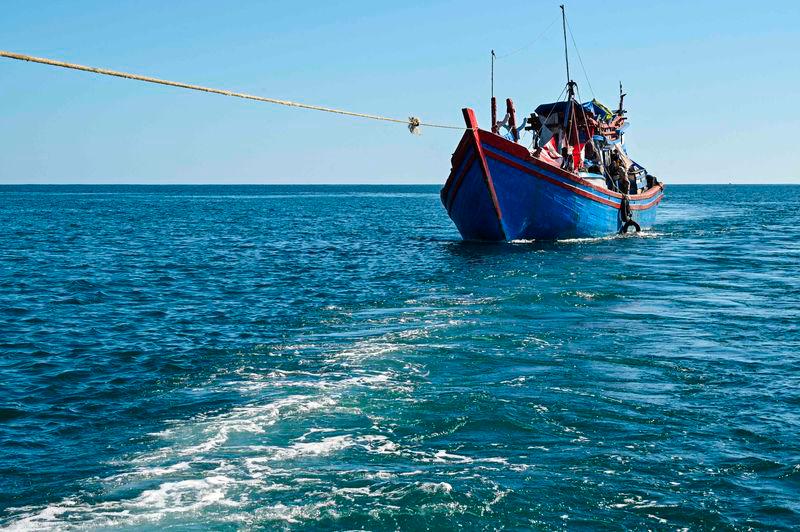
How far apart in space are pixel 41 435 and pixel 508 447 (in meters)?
5.96

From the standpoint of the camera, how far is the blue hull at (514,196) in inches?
1246

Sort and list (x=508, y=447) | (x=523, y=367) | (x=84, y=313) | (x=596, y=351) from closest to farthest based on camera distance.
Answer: (x=508, y=447) → (x=523, y=367) → (x=596, y=351) → (x=84, y=313)

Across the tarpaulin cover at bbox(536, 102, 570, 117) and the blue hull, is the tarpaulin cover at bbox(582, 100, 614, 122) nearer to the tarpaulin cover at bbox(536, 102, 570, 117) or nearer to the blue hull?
the tarpaulin cover at bbox(536, 102, 570, 117)

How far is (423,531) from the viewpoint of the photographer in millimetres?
7027

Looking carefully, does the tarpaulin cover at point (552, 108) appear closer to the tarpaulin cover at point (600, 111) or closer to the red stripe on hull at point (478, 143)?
the tarpaulin cover at point (600, 111)

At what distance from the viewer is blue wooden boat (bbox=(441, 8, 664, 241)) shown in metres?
31.7

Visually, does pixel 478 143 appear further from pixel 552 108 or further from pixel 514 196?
pixel 552 108

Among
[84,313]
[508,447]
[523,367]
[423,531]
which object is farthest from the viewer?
[84,313]

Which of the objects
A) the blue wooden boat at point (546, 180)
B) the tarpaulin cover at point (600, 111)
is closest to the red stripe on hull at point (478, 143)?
the blue wooden boat at point (546, 180)

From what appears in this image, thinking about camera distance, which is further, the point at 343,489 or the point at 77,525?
the point at 343,489

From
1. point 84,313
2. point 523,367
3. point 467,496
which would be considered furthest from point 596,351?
point 84,313

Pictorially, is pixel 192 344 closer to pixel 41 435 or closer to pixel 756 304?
pixel 41 435

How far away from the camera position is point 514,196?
3250 cm

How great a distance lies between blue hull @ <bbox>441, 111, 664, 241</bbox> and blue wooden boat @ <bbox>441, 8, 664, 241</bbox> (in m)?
0.04
